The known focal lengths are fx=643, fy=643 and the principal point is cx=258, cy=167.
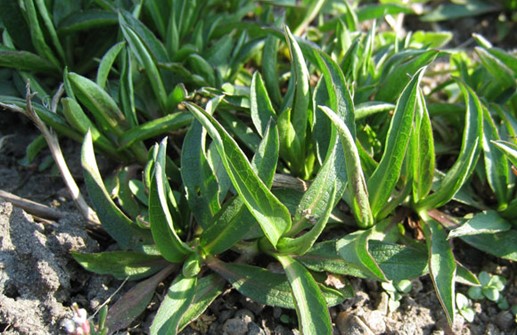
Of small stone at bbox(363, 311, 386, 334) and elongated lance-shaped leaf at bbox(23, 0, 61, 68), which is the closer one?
small stone at bbox(363, 311, 386, 334)

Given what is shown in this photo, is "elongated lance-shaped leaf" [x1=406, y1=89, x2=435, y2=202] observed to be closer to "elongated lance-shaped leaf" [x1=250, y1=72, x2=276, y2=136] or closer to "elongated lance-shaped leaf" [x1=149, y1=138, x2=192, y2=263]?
"elongated lance-shaped leaf" [x1=250, y1=72, x2=276, y2=136]

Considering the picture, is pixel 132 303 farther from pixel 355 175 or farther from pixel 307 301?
pixel 355 175

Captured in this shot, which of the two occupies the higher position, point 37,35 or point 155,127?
point 37,35

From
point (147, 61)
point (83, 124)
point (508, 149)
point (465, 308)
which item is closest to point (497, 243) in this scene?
point (465, 308)

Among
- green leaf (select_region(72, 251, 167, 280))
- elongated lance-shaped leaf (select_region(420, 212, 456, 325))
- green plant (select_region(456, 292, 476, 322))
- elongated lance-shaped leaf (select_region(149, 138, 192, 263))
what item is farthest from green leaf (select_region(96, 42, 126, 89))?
green plant (select_region(456, 292, 476, 322))

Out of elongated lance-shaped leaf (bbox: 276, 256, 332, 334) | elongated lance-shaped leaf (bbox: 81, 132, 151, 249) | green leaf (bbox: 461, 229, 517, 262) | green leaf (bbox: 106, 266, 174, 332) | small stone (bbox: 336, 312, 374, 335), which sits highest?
elongated lance-shaped leaf (bbox: 81, 132, 151, 249)

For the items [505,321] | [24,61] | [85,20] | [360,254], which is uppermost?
[85,20]

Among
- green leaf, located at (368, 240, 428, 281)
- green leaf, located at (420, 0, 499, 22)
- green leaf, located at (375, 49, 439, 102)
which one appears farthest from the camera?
green leaf, located at (420, 0, 499, 22)

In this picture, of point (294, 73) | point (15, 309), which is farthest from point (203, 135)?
point (15, 309)

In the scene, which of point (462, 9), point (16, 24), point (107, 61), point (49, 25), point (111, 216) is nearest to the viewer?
point (111, 216)
